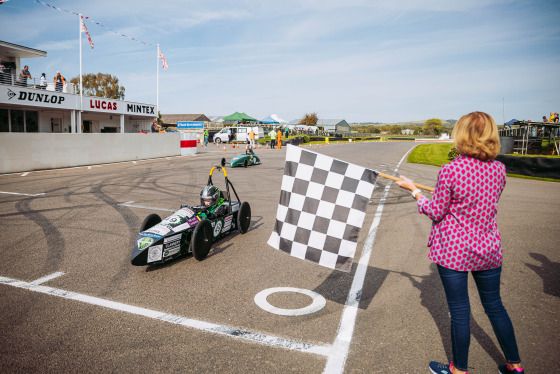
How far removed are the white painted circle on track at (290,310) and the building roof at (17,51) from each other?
3105 centimetres

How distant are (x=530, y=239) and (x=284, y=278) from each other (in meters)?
4.57

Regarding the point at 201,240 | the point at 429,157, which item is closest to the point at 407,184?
the point at 201,240

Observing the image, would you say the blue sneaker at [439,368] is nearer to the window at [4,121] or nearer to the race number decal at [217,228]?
the race number decal at [217,228]

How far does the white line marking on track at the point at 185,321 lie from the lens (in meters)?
2.97

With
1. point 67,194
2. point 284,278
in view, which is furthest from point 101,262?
point 67,194

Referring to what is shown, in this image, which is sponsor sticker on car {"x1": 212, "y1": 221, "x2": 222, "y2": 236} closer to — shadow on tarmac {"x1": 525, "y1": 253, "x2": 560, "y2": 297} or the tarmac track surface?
the tarmac track surface

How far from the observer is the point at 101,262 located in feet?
15.8

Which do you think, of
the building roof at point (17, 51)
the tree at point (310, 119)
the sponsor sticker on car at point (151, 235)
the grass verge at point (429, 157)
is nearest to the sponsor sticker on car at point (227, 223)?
the sponsor sticker on car at point (151, 235)

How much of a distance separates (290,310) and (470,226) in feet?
6.35

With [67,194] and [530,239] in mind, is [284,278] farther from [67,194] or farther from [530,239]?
[67,194]

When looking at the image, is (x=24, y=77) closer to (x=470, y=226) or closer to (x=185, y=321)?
(x=185, y=321)

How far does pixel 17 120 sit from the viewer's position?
26688 mm

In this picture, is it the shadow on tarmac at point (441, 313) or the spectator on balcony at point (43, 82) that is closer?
the shadow on tarmac at point (441, 313)

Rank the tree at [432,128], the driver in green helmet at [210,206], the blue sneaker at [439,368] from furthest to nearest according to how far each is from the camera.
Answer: the tree at [432,128] → the driver in green helmet at [210,206] → the blue sneaker at [439,368]
